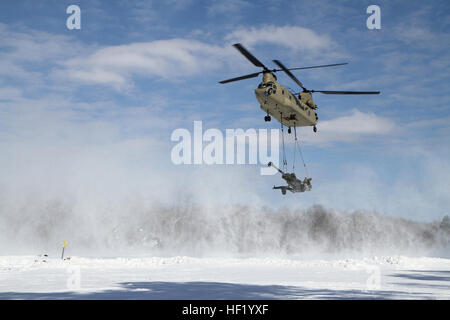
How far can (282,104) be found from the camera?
29688 millimetres

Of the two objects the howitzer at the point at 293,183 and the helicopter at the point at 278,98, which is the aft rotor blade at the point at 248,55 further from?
the howitzer at the point at 293,183

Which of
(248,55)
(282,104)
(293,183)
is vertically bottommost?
(293,183)

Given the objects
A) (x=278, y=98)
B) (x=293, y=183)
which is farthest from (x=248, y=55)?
(x=293, y=183)

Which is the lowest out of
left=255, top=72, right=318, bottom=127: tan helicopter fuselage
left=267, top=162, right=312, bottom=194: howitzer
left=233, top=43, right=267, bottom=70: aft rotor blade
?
left=267, top=162, right=312, bottom=194: howitzer

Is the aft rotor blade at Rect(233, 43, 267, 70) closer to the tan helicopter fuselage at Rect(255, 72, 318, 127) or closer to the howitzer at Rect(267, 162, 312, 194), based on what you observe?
the tan helicopter fuselage at Rect(255, 72, 318, 127)

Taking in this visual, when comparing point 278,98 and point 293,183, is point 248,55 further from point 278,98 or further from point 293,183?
point 293,183

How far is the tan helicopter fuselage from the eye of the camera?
28688mm

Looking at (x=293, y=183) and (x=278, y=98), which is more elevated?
(x=278, y=98)

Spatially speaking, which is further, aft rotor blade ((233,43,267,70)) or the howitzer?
the howitzer

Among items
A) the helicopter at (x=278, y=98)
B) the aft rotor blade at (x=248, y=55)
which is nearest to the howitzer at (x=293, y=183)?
the helicopter at (x=278, y=98)

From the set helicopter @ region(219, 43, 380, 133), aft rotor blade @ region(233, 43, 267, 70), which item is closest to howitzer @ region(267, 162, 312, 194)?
helicopter @ region(219, 43, 380, 133)
